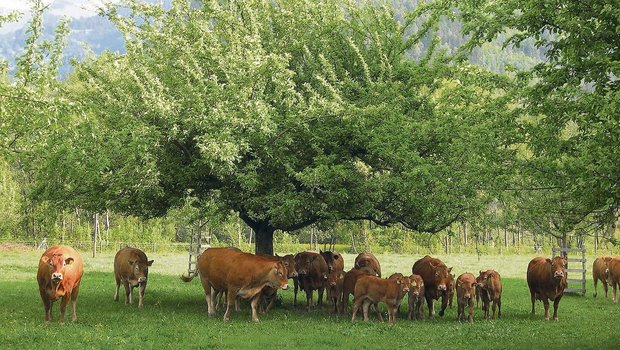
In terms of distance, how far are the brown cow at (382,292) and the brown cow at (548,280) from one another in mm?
5127

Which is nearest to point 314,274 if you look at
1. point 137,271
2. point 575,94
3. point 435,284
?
point 435,284

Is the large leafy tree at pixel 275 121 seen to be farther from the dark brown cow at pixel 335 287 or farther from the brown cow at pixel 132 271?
the dark brown cow at pixel 335 287

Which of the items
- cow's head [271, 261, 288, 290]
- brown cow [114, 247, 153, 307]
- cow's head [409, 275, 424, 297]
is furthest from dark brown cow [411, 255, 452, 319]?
brown cow [114, 247, 153, 307]

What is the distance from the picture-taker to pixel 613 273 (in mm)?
27906

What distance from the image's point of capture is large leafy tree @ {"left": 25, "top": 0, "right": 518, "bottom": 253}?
61.0 feet

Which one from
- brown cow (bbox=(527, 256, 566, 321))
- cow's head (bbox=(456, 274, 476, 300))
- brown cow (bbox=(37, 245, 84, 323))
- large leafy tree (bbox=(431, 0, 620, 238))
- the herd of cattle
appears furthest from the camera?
brown cow (bbox=(527, 256, 566, 321))

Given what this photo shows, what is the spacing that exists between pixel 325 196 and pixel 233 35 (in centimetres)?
594

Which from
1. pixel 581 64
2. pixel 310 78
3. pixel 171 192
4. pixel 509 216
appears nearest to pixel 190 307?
pixel 171 192

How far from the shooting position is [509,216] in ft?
63.0

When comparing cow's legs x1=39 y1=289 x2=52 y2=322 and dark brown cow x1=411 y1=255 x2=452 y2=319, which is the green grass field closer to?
cow's legs x1=39 y1=289 x2=52 y2=322

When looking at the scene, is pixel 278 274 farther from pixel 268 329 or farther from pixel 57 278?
pixel 57 278

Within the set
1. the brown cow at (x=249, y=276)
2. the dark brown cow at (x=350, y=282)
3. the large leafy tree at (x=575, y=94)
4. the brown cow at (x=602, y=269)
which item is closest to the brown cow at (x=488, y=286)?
the dark brown cow at (x=350, y=282)

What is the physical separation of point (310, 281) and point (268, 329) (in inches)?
209

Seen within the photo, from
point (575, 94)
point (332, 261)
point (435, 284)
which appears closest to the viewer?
point (575, 94)
